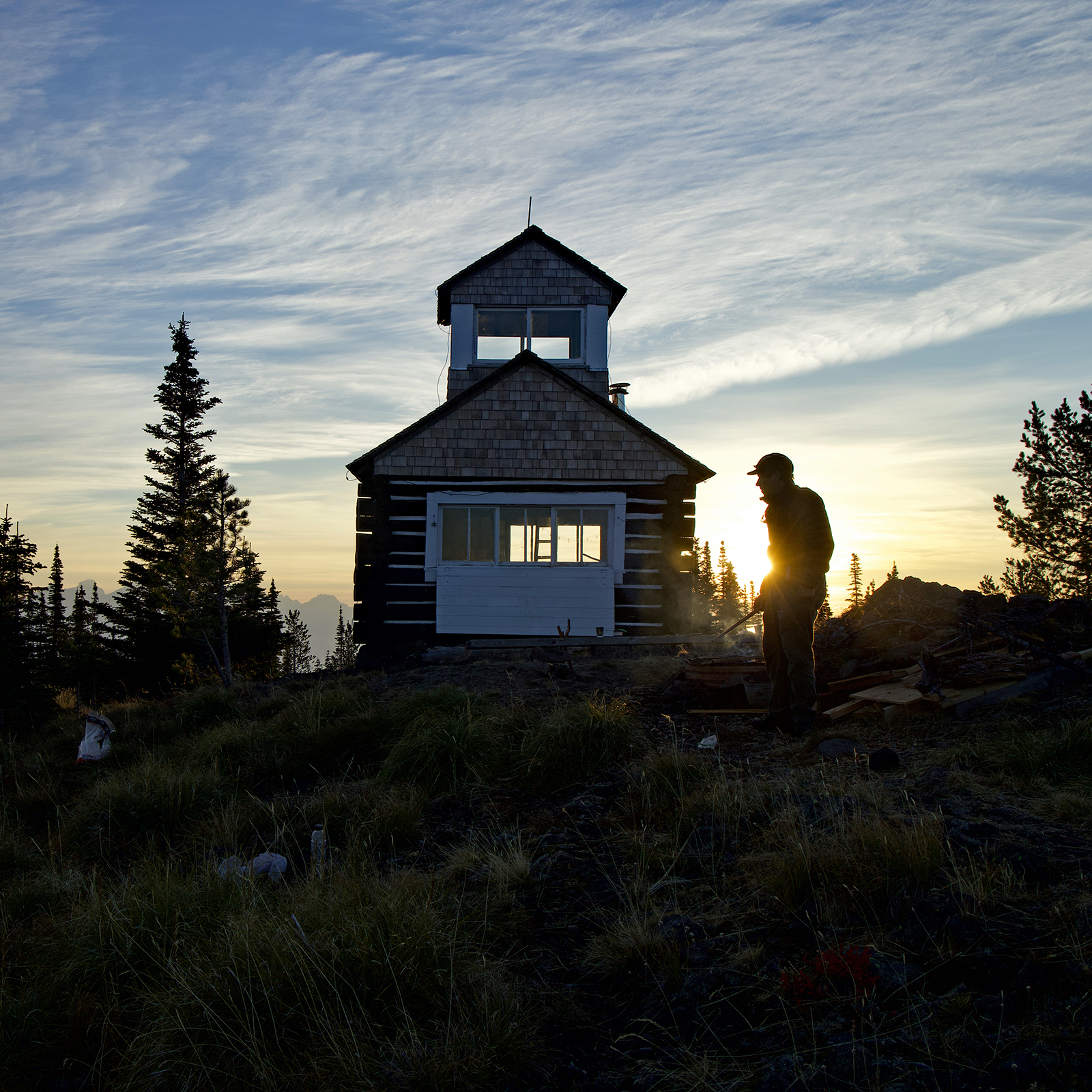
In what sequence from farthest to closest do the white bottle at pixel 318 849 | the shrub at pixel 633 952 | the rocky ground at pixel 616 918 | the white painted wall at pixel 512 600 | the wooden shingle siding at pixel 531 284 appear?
the wooden shingle siding at pixel 531 284 → the white painted wall at pixel 512 600 → the white bottle at pixel 318 849 → the shrub at pixel 633 952 → the rocky ground at pixel 616 918

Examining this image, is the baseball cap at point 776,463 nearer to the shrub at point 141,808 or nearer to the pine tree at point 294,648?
the shrub at point 141,808

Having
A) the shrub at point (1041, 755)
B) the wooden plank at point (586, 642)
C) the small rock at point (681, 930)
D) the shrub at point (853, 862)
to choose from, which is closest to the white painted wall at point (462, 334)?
the wooden plank at point (586, 642)

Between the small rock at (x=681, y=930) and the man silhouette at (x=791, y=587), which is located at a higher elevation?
the man silhouette at (x=791, y=587)

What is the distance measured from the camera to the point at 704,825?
451 cm

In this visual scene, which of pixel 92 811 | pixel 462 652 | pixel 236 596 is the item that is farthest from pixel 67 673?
pixel 92 811

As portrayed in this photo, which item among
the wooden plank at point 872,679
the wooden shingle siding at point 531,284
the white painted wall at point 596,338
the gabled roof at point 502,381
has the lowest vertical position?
the wooden plank at point 872,679

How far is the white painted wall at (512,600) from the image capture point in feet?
44.1

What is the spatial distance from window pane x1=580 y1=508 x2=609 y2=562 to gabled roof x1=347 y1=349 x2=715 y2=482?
157cm

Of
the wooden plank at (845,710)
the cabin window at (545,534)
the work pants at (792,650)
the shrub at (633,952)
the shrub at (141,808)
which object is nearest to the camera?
the shrub at (633,952)

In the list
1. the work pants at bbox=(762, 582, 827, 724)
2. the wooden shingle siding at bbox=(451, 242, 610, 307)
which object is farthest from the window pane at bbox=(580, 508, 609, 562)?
the work pants at bbox=(762, 582, 827, 724)

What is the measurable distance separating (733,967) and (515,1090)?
0.99m

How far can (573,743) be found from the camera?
20.4 ft

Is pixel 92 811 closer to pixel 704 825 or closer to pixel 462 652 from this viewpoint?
pixel 704 825

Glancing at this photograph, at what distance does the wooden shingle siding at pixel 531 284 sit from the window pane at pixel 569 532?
4.46 metres
